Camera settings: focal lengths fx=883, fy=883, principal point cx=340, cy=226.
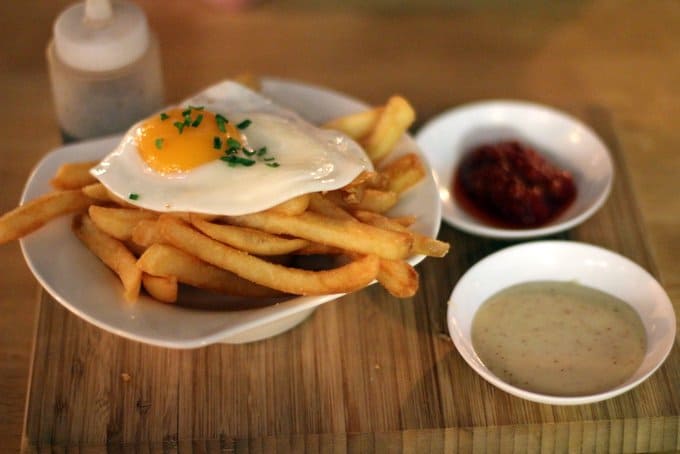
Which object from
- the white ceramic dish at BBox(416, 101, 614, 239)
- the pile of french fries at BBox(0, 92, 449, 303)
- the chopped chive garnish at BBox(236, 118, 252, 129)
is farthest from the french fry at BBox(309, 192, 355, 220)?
the white ceramic dish at BBox(416, 101, 614, 239)

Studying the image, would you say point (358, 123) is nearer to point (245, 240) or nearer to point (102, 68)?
point (245, 240)

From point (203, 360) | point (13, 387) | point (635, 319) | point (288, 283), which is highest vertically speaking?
point (288, 283)

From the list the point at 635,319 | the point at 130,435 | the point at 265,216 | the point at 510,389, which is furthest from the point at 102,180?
the point at 635,319

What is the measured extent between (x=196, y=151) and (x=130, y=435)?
0.68 meters

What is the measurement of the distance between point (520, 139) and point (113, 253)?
56.9 inches

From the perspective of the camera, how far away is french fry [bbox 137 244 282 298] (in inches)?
77.6

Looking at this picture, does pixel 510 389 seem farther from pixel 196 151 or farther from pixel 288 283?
pixel 196 151

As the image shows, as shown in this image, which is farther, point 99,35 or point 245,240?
point 99,35

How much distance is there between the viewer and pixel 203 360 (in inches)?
87.4

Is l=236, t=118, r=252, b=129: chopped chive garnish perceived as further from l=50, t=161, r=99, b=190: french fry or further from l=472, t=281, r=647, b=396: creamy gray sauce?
l=472, t=281, r=647, b=396: creamy gray sauce

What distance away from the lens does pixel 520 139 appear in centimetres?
292

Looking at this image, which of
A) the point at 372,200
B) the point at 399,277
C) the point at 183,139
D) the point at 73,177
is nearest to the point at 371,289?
the point at 372,200

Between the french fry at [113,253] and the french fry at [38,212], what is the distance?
0.15 feet

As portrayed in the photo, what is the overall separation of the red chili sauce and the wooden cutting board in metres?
0.48
